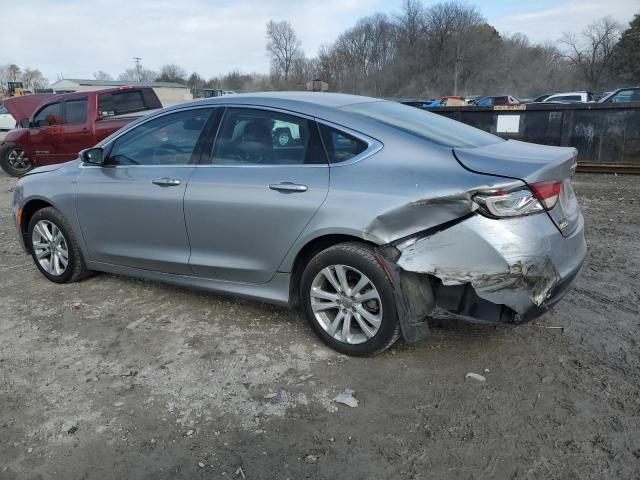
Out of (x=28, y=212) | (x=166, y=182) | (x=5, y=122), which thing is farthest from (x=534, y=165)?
(x=5, y=122)

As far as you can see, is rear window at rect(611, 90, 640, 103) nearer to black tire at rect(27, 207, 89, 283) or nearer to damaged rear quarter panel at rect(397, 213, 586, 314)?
damaged rear quarter panel at rect(397, 213, 586, 314)

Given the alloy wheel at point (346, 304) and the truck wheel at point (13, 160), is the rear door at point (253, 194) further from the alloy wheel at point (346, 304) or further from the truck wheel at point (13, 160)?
the truck wheel at point (13, 160)

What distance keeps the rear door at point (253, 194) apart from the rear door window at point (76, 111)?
316 inches

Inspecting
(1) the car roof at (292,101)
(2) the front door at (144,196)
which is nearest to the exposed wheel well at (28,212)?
(2) the front door at (144,196)

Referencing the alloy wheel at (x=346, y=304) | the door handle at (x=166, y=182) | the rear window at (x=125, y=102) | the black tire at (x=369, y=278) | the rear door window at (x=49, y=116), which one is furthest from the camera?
the rear door window at (x=49, y=116)

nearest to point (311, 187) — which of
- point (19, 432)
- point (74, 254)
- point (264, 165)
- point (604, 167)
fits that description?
point (264, 165)

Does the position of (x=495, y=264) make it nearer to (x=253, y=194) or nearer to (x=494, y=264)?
(x=494, y=264)

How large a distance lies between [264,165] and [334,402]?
5.23 feet

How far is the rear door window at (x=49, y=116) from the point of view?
36.3 ft

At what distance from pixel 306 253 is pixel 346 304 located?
1.44 feet

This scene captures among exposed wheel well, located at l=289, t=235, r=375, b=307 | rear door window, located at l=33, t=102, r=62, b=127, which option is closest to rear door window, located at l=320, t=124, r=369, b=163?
exposed wheel well, located at l=289, t=235, r=375, b=307

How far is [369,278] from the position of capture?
3.17 meters

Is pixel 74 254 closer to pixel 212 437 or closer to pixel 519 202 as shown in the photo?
pixel 212 437

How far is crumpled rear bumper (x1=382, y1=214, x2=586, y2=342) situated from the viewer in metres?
2.87
